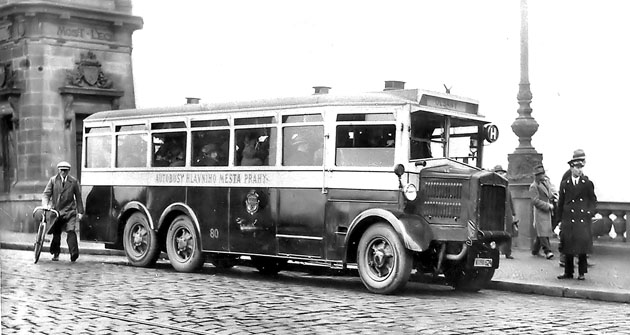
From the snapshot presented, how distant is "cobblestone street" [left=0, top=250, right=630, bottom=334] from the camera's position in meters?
→ 9.23

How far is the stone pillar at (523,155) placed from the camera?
747 inches

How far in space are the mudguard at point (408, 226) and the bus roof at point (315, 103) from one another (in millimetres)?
1410

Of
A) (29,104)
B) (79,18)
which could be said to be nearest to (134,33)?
(79,18)

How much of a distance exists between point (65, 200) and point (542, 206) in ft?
27.5

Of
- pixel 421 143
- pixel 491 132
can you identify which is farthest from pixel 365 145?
pixel 491 132

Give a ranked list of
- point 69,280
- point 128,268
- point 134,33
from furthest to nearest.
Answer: point 134,33, point 128,268, point 69,280

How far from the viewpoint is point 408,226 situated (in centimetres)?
1241

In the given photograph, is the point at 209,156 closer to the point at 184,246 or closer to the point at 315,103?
the point at 184,246

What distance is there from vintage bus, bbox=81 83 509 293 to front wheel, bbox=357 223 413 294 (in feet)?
0.05

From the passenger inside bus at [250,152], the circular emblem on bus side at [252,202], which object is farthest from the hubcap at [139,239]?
the passenger inside bus at [250,152]

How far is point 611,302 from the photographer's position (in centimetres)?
1234

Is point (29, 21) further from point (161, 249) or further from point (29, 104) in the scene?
point (161, 249)

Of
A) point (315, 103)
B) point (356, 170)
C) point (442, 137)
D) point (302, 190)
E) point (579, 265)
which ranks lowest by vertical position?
point (579, 265)

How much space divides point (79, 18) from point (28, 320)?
60.4 feet
